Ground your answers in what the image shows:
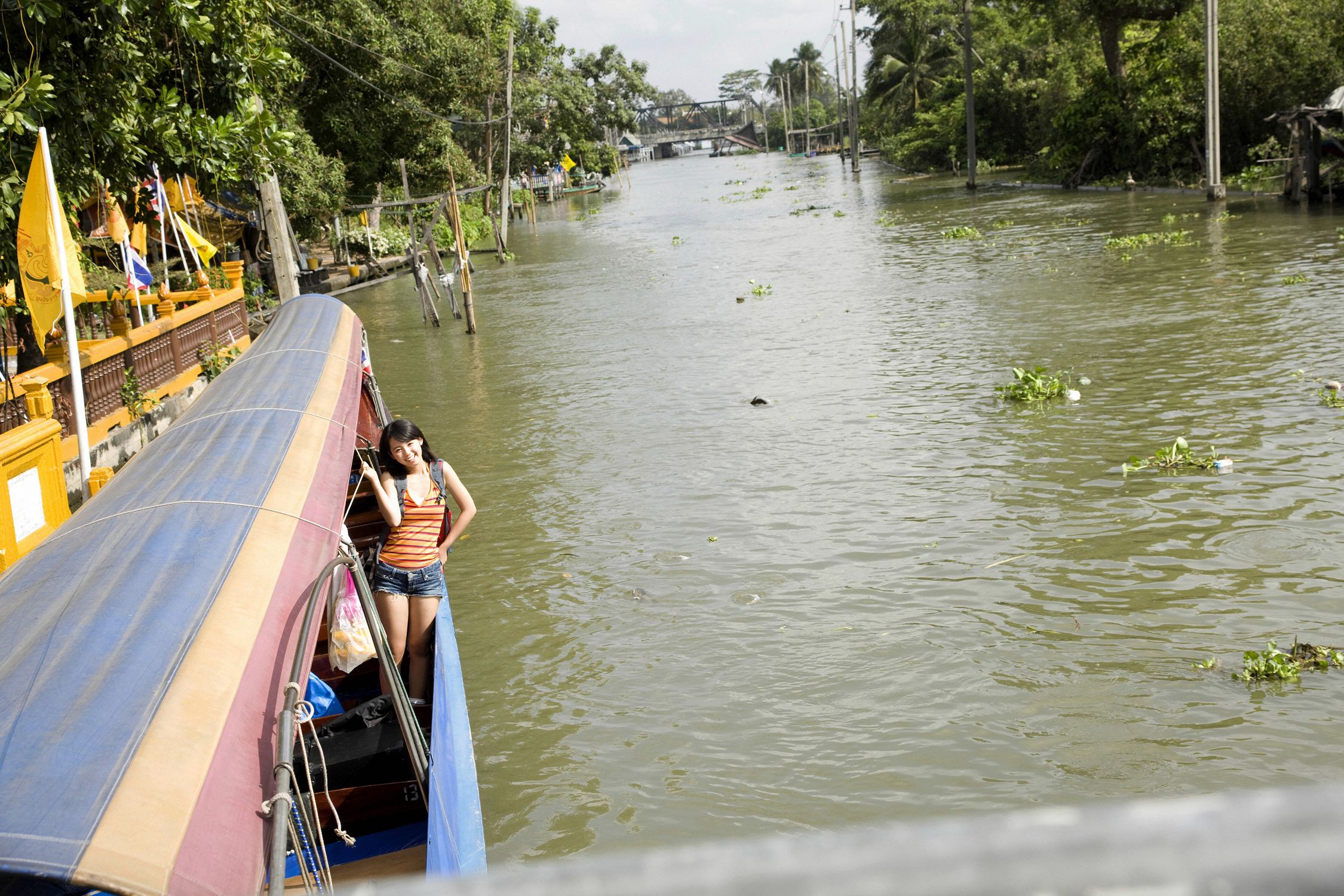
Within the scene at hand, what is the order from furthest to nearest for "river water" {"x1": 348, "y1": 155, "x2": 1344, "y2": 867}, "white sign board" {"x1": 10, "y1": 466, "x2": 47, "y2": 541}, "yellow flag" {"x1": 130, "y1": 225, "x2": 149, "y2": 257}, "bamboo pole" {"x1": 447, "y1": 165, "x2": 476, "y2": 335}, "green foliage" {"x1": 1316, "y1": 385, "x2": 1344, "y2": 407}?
"bamboo pole" {"x1": 447, "y1": 165, "x2": 476, "y2": 335}, "yellow flag" {"x1": 130, "y1": 225, "x2": 149, "y2": 257}, "green foliage" {"x1": 1316, "y1": 385, "x2": 1344, "y2": 407}, "white sign board" {"x1": 10, "y1": 466, "x2": 47, "y2": 541}, "river water" {"x1": 348, "y1": 155, "x2": 1344, "y2": 867}

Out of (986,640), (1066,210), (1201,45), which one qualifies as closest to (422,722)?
(986,640)

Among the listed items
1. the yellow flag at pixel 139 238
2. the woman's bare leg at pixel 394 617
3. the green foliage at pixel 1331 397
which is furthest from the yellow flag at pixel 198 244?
the green foliage at pixel 1331 397

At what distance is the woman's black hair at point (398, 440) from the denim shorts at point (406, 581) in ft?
1.76

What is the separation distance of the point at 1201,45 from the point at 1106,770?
33.8 metres

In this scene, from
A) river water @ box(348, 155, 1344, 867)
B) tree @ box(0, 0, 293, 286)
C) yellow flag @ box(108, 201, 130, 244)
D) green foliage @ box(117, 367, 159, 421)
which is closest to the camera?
river water @ box(348, 155, 1344, 867)

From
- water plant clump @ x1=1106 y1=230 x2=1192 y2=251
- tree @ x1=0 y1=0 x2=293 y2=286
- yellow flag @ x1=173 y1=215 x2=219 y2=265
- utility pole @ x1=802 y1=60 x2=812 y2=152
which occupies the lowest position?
water plant clump @ x1=1106 y1=230 x2=1192 y2=251

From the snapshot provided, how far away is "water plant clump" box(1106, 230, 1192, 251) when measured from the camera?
76.0 feet

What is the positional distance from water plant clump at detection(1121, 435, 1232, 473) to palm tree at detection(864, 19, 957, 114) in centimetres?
6311

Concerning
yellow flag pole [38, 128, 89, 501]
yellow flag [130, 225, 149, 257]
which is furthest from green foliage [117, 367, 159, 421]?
yellow flag [130, 225, 149, 257]

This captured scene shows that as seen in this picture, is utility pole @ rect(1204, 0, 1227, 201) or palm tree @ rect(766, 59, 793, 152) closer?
utility pole @ rect(1204, 0, 1227, 201)

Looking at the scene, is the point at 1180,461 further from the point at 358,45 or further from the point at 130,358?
the point at 358,45

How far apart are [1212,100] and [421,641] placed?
26365 mm

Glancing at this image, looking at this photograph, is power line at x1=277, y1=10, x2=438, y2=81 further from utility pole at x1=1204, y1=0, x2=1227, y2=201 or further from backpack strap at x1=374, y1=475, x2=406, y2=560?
backpack strap at x1=374, y1=475, x2=406, y2=560

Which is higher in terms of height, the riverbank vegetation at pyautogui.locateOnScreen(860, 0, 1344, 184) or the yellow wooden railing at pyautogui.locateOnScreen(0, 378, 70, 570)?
the riverbank vegetation at pyautogui.locateOnScreen(860, 0, 1344, 184)
